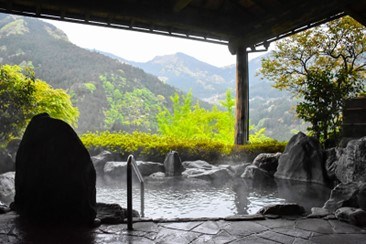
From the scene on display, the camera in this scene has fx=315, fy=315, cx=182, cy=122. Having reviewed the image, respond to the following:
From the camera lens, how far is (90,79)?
86.5 feet

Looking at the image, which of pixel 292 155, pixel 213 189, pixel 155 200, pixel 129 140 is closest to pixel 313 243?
pixel 155 200

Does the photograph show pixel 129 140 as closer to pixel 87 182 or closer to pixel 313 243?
pixel 87 182

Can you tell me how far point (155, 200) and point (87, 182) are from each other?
7.53 feet

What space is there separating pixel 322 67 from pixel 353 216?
31.0ft

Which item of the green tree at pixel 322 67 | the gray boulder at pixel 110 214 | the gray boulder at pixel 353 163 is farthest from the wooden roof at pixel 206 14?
the gray boulder at pixel 110 214

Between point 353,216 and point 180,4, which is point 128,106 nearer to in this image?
point 180,4

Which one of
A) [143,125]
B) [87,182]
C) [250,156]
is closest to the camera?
[87,182]

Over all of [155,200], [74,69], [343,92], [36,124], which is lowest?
[155,200]

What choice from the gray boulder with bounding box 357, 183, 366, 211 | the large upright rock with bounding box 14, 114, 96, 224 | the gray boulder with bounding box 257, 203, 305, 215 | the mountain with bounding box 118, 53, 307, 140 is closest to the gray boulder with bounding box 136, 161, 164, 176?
the large upright rock with bounding box 14, 114, 96, 224

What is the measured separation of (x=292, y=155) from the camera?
7562 millimetres

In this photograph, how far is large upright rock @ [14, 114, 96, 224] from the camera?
138 inches

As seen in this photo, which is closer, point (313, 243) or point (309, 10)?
point (313, 243)

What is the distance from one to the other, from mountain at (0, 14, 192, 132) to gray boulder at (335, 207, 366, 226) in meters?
19.3

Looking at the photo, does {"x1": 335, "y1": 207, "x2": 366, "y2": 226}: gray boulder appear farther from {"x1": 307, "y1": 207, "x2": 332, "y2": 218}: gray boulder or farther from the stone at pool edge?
the stone at pool edge
